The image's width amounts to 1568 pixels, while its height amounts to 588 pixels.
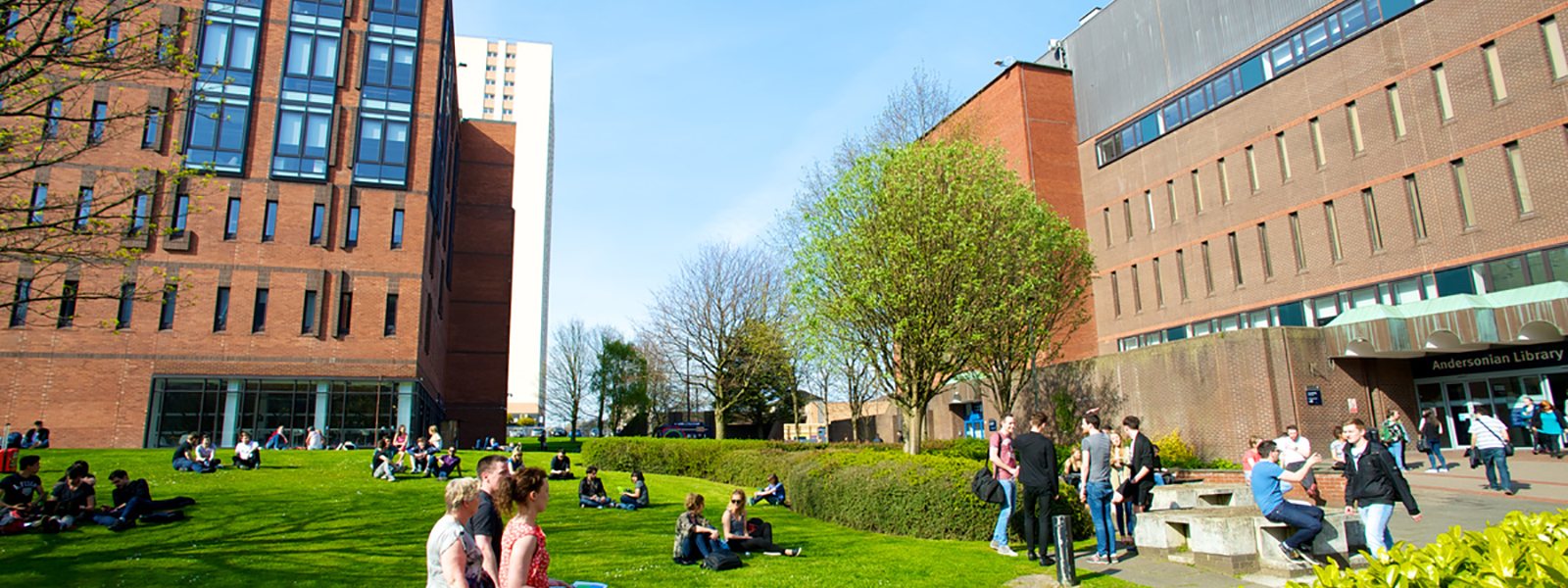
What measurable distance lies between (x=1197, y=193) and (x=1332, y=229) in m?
6.14

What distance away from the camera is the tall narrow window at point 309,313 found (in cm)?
3303

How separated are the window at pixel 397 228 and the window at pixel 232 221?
5.81 meters

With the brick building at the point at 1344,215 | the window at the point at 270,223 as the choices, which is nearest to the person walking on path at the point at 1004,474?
the brick building at the point at 1344,215

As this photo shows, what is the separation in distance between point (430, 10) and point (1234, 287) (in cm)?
3783

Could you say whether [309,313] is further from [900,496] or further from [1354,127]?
[1354,127]

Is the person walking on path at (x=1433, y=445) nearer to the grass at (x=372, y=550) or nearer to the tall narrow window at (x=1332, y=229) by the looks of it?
the tall narrow window at (x=1332, y=229)

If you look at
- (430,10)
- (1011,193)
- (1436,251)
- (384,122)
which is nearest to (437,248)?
(384,122)

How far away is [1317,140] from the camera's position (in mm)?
28469

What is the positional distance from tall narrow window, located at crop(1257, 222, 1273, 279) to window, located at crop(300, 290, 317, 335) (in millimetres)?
38252

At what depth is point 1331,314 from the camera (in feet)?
90.2

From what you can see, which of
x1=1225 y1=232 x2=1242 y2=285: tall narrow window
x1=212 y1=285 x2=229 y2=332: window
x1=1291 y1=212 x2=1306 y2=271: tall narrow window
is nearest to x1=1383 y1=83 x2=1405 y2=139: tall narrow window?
x1=1291 y1=212 x2=1306 y2=271: tall narrow window

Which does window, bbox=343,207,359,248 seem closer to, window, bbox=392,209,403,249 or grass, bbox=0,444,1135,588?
window, bbox=392,209,403,249

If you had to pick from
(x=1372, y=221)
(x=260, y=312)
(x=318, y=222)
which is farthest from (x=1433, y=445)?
(x=260, y=312)

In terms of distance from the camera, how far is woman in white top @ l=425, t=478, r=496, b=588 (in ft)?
15.7
